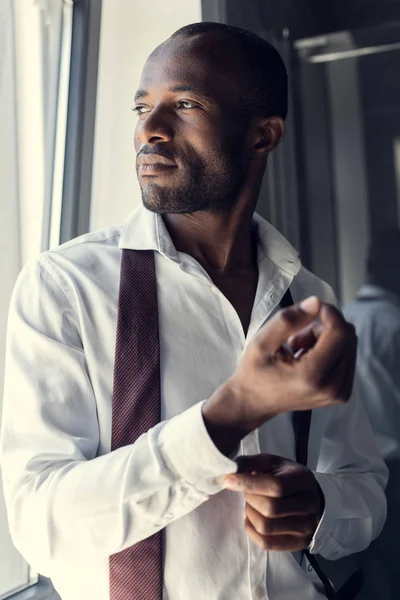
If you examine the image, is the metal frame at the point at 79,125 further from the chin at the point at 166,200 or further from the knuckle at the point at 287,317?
the knuckle at the point at 287,317

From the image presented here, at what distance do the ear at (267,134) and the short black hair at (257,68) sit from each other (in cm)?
1

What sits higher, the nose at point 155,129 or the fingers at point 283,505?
the nose at point 155,129

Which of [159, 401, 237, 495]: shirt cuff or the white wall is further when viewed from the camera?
the white wall

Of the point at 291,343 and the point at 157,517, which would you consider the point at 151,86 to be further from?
the point at 157,517

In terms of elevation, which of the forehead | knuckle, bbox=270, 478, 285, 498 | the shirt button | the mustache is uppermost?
the forehead

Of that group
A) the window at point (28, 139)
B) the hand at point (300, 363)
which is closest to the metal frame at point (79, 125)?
the window at point (28, 139)

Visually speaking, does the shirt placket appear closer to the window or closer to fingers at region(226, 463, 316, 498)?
fingers at region(226, 463, 316, 498)

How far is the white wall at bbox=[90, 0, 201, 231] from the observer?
1.85 meters

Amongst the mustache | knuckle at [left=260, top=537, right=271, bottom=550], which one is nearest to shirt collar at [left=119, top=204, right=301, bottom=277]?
the mustache

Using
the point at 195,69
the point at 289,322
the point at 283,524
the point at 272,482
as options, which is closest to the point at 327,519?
the point at 283,524

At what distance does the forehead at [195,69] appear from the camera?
131 centimetres

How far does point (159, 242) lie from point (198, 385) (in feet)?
0.84

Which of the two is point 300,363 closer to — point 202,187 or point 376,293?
point 202,187

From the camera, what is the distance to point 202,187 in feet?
4.28
